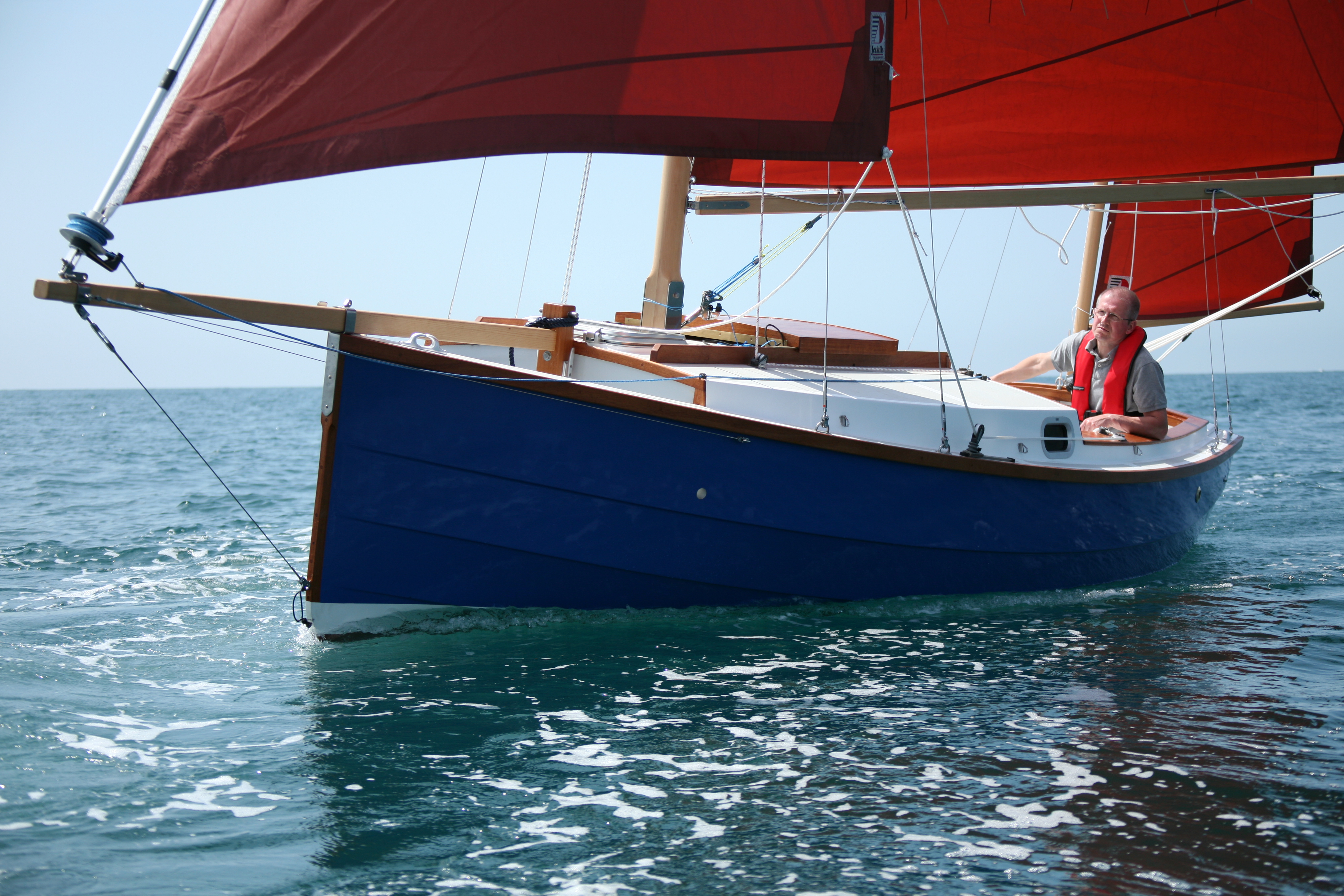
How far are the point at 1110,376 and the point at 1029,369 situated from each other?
85 cm

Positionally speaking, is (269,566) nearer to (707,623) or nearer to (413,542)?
(413,542)

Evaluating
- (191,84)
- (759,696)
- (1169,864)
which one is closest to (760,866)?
(1169,864)

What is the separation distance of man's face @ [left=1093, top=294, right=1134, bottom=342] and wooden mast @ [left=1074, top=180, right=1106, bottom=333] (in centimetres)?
338

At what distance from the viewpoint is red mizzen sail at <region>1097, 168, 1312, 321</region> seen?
1043cm

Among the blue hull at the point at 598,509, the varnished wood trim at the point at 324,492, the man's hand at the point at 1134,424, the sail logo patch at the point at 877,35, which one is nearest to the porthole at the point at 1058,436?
the blue hull at the point at 598,509

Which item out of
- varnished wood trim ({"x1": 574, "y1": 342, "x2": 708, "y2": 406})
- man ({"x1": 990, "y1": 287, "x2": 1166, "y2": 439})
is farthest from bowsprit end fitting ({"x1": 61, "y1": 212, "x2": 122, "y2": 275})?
man ({"x1": 990, "y1": 287, "x2": 1166, "y2": 439})

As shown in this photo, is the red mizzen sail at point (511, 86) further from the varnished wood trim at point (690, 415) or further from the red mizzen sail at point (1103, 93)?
the red mizzen sail at point (1103, 93)

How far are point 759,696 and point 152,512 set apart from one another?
A: 827cm

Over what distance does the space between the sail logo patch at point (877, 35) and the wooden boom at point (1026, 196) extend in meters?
2.29

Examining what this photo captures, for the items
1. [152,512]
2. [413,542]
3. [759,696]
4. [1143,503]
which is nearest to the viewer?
[759,696]

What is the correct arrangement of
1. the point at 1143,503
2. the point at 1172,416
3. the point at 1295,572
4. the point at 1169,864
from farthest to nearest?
1. the point at 1172,416
2. the point at 1295,572
3. the point at 1143,503
4. the point at 1169,864

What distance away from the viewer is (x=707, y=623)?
17.5 feet

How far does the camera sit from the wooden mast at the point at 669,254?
21.9 ft

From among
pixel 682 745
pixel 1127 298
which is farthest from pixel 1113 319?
pixel 682 745
